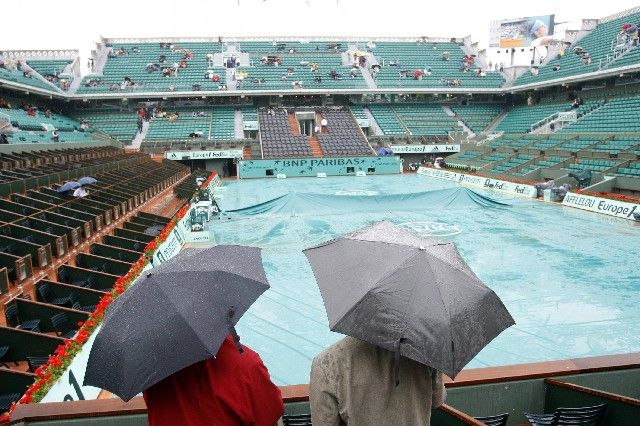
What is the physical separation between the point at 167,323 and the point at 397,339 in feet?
4.23

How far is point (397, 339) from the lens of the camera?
211 centimetres

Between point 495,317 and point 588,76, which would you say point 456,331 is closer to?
point 495,317

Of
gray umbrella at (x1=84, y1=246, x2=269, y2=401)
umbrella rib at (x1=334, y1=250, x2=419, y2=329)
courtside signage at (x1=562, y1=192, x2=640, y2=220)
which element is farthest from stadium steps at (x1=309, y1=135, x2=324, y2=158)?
umbrella rib at (x1=334, y1=250, x2=419, y2=329)

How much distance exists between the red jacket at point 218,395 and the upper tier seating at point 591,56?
39.9 meters

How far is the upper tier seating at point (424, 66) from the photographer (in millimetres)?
48156

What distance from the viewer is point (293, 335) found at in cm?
827

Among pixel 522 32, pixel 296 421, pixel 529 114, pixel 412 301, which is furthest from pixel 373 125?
pixel 412 301

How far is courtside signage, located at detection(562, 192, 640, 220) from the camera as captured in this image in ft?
58.4

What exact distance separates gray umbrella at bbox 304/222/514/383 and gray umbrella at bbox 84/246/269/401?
1.97 feet

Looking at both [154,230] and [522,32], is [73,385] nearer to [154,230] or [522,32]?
[154,230]

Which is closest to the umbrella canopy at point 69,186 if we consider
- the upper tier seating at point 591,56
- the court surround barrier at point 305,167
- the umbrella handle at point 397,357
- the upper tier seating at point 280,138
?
the umbrella handle at point 397,357

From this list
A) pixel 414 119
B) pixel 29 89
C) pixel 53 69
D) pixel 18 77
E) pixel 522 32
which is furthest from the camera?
pixel 522 32

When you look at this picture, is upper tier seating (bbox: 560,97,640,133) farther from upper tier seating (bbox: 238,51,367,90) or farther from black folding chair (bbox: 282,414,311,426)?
black folding chair (bbox: 282,414,311,426)

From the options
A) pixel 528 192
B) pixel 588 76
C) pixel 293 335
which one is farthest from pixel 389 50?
pixel 293 335
